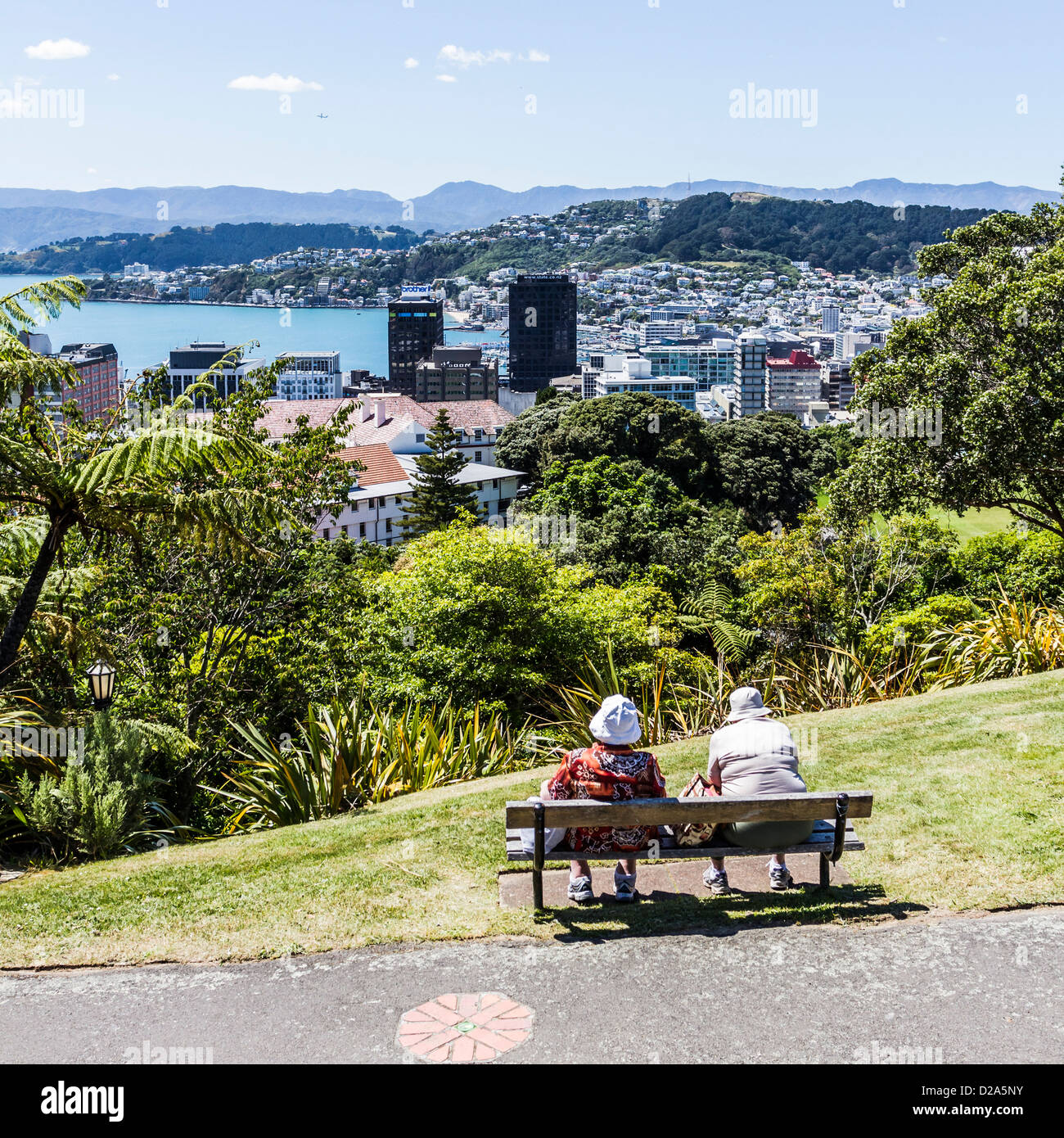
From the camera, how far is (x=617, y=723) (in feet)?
18.6

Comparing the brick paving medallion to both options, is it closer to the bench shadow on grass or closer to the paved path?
the paved path

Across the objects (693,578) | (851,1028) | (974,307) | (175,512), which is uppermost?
(974,307)

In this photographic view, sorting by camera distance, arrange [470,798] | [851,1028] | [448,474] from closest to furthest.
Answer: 1. [851,1028]
2. [470,798]
3. [448,474]

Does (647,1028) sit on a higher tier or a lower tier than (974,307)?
lower

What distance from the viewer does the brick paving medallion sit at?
179 inches

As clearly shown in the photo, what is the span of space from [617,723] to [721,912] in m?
1.12

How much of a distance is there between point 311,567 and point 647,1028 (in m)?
7.78

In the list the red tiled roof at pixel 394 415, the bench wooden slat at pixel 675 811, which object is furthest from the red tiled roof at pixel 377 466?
the bench wooden slat at pixel 675 811

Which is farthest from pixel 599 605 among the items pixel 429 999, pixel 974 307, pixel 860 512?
pixel 429 999

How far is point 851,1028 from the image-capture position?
462 cm

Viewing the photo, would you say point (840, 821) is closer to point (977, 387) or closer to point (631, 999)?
point (631, 999)

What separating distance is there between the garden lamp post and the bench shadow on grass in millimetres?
4504
